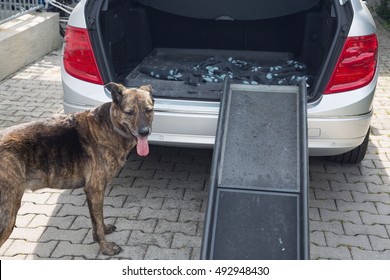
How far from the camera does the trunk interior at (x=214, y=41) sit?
5.23 meters

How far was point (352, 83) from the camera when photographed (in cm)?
437

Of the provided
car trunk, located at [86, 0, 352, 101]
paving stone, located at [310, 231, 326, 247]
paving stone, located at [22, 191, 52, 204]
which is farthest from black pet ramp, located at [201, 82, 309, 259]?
paving stone, located at [22, 191, 52, 204]

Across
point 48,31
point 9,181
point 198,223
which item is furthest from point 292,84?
point 48,31

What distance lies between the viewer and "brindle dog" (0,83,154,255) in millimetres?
3510

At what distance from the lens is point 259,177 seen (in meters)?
4.04

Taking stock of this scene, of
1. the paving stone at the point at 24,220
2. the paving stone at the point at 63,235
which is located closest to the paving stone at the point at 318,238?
the paving stone at the point at 63,235

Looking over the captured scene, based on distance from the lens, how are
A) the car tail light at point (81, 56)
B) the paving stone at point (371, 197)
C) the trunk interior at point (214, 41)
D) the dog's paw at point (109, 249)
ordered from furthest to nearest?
the trunk interior at point (214, 41) → the paving stone at point (371, 197) → the car tail light at point (81, 56) → the dog's paw at point (109, 249)

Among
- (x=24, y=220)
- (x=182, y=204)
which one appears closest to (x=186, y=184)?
(x=182, y=204)

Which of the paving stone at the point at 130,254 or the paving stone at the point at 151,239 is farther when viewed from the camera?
the paving stone at the point at 151,239

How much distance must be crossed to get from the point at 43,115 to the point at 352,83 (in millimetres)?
3885

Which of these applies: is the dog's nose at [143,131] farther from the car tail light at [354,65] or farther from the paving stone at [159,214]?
the car tail light at [354,65]

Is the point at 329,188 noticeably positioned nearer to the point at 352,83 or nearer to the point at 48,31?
the point at 352,83

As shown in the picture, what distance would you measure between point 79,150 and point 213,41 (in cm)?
311

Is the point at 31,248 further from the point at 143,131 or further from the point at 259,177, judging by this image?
the point at 259,177
